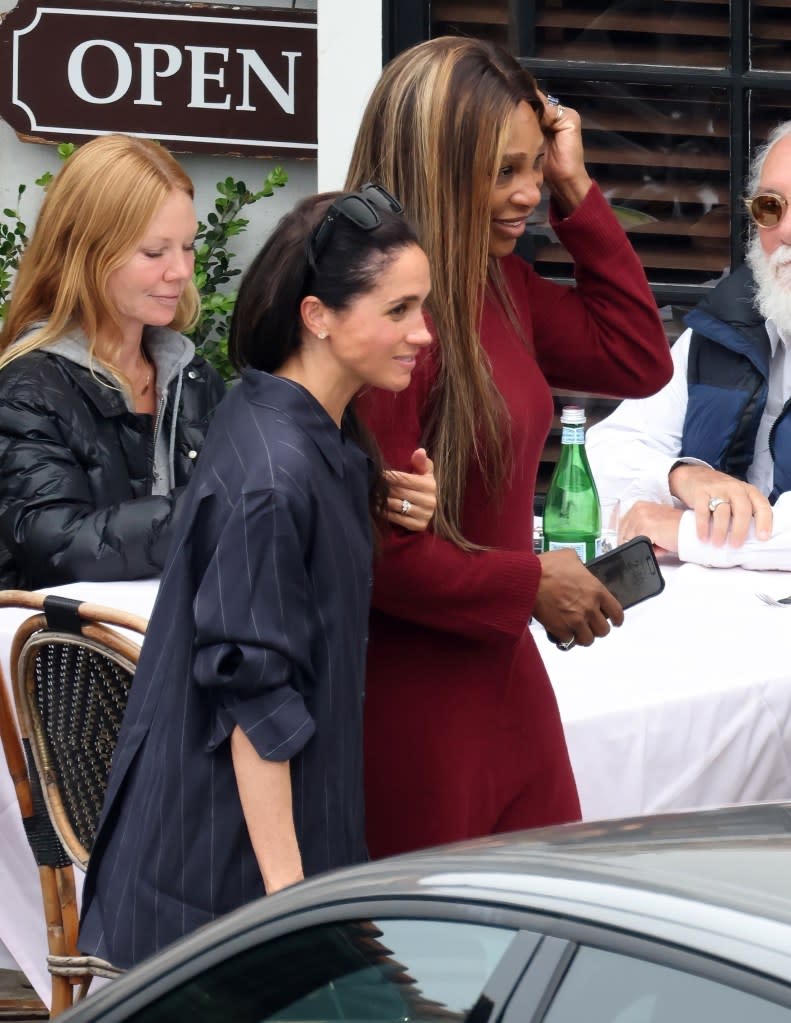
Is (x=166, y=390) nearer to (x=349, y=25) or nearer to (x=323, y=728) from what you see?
(x=323, y=728)

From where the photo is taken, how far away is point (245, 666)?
6.13ft

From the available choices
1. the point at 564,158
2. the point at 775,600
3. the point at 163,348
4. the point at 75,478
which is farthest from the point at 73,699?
the point at 775,600

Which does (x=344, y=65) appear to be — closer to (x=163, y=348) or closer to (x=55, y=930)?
(x=163, y=348)

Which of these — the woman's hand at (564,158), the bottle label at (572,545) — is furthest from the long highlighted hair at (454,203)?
the bottle label at (572,545)

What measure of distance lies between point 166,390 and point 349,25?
195 centimetres

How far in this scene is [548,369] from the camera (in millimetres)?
2492

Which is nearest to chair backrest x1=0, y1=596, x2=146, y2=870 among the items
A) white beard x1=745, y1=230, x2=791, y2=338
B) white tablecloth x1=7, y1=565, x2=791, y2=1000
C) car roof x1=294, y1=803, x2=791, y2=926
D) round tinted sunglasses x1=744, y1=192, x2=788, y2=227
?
white tablecloth x1=7, y1=565, x2=791, y2=1000

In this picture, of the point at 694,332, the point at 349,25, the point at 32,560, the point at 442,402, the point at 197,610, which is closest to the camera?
the point at 197,610

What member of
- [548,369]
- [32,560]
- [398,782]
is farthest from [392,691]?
[32,560]

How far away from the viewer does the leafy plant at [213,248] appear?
16.8 ft

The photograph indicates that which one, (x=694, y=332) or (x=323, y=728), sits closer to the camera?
(x=323, y=728)

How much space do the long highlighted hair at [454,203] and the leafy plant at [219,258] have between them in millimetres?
2974

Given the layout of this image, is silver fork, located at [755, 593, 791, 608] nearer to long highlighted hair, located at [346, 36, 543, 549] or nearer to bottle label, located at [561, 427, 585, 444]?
bottle label, located at [561, 427, 585, 444]

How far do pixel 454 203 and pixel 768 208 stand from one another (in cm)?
203
